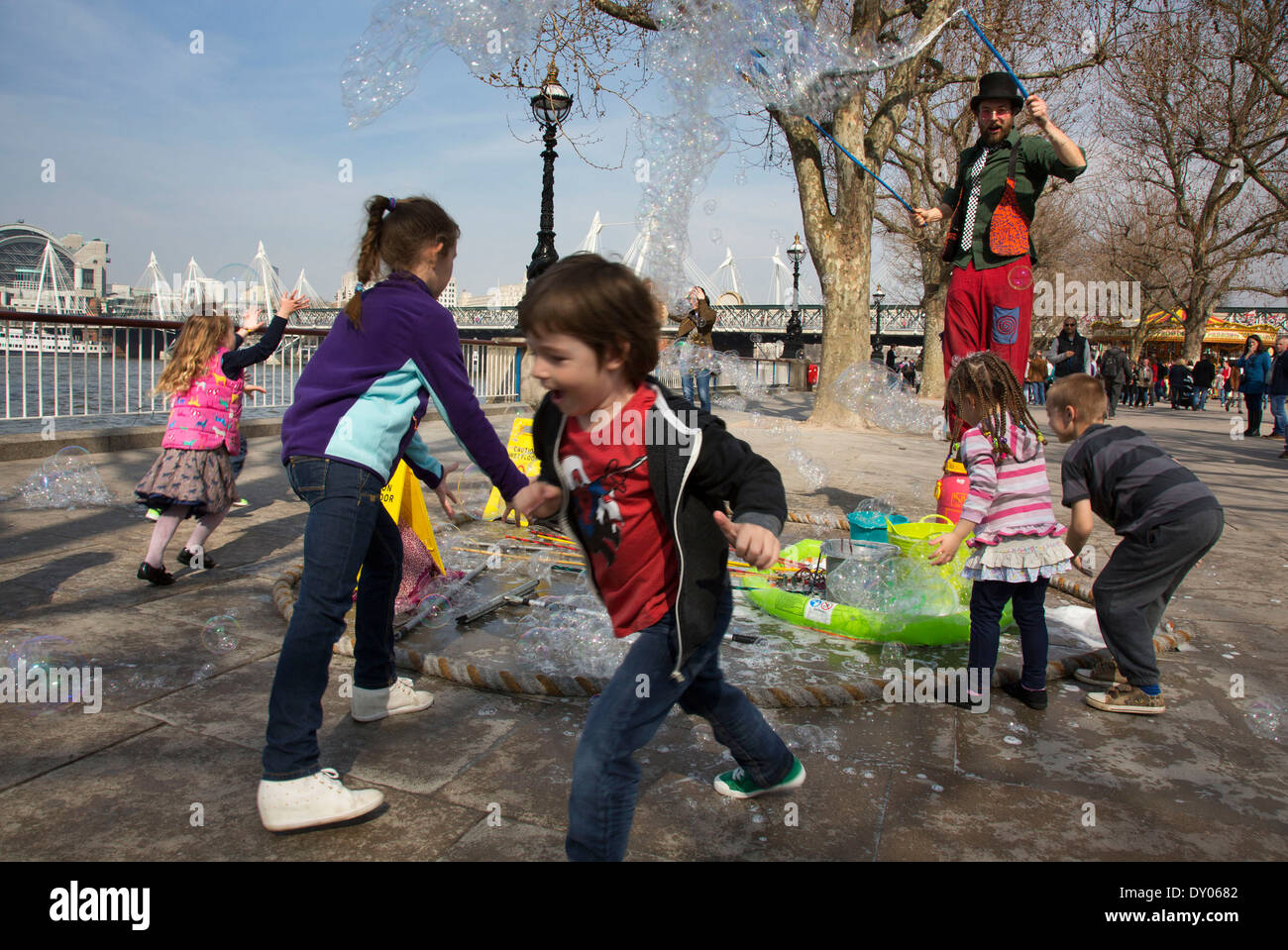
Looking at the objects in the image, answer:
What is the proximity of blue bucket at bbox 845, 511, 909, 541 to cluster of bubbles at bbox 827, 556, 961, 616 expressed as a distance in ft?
1.61

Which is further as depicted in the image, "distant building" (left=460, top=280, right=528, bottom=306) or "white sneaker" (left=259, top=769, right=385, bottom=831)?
"distant building" (left=460, top=280, right=528, bottom=306)

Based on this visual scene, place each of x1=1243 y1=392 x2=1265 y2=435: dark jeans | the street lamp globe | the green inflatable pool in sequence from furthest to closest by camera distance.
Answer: x1=1243 y1=392 x2=1265 y2=435: dark jeans, the street lamp globe, the green inflatable pool

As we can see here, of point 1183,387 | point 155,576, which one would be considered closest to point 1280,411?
point 1183,387

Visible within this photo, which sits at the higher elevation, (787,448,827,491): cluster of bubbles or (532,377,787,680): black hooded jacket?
(532,377,787,680): black hooded jacket

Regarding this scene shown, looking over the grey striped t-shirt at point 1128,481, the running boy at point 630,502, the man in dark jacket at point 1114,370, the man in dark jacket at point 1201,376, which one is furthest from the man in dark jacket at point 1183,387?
the running boy at point 630,502

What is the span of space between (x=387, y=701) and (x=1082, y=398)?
3.07 metres

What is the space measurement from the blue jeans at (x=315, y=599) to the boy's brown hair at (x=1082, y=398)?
2.83 metres

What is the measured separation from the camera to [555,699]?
3244mm

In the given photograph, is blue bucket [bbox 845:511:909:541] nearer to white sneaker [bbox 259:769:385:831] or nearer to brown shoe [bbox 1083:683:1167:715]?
brown shoe [bbox 1083:683:1167:715]

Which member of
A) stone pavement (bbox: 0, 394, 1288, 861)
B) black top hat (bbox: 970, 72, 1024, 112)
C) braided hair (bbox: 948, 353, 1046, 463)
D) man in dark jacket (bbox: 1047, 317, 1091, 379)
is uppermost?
black top hat (bbox: 970, 72, 1024, 112)

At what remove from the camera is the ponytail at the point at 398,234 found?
2680 mm

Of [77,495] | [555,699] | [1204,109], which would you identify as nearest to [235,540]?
[77,495]

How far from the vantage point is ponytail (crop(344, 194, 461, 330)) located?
2.68 metres

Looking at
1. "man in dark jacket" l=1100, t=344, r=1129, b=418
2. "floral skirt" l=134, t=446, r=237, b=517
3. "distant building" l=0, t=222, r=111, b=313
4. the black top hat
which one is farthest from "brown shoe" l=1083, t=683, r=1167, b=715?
"distant building" l=0, t=222, r=111, b=313
